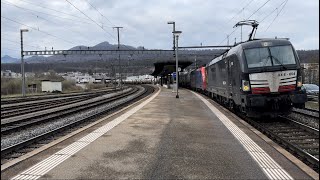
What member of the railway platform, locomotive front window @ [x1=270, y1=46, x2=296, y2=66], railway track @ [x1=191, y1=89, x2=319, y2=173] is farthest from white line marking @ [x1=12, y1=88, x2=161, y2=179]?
locomotive front window @ [x1=270, y1=46, x2=296, y2=66]

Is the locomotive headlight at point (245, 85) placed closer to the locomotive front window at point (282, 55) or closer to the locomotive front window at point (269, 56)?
the locomotive front window at point (269, 56)

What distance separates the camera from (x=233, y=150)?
7.95m

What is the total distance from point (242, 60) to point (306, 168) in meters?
7.25

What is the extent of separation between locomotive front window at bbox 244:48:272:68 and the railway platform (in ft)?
10.9

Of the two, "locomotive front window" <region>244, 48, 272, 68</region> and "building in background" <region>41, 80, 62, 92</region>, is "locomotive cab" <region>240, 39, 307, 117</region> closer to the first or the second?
"locomotive front window" <region>244, 48, 272, 68</region>

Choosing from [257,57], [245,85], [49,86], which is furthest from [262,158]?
[49,86]

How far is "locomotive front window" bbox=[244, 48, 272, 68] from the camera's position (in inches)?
510

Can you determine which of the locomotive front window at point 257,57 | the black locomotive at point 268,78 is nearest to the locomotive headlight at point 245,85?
the black locomotive at point 268,78

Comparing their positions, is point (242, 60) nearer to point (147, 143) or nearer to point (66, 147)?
point (147, 143)

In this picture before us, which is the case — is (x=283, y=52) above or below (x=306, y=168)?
above

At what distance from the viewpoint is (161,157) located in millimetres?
7082

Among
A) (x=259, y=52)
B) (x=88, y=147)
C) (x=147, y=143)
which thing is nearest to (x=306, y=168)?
(x=147, y=143)

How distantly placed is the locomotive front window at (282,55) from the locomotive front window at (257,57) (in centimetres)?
22

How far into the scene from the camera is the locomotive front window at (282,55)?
1295cm
